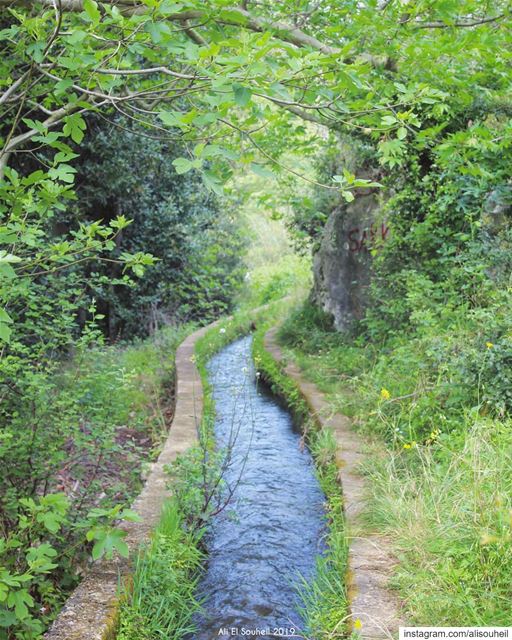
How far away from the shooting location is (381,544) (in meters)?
3.32

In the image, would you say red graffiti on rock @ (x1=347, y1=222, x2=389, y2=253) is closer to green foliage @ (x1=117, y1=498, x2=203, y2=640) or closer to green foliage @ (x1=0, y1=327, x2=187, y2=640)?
green foliage @ (x1=0, y1=327, x2=187, y2=640)

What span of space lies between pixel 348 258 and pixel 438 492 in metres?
5.83

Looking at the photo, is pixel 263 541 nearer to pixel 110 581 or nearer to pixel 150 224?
pixel 110 581

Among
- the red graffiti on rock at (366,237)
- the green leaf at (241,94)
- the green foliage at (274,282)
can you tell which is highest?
the green leaf at (241,94)

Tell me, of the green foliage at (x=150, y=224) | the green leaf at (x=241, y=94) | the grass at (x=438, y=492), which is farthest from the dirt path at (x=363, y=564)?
the green foliage at (x=150, y=224)

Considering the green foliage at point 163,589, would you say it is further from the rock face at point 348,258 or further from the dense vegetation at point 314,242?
the rock face at point 348,258

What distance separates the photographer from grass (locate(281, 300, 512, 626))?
2578 millimetres

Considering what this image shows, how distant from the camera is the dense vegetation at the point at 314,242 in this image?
2.61 meters

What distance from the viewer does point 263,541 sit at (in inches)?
168

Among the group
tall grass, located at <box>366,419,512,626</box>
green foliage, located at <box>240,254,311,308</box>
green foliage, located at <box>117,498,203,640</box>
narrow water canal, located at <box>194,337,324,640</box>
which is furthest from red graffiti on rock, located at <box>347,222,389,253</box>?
green foliage, located at <box>240,254,311,308</box>

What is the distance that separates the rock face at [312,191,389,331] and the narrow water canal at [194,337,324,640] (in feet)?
8.38

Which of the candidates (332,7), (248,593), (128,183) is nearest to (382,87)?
(332,7)

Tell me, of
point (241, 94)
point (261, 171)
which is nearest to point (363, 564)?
point (261, 171)

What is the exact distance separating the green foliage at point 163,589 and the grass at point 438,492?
113cm
